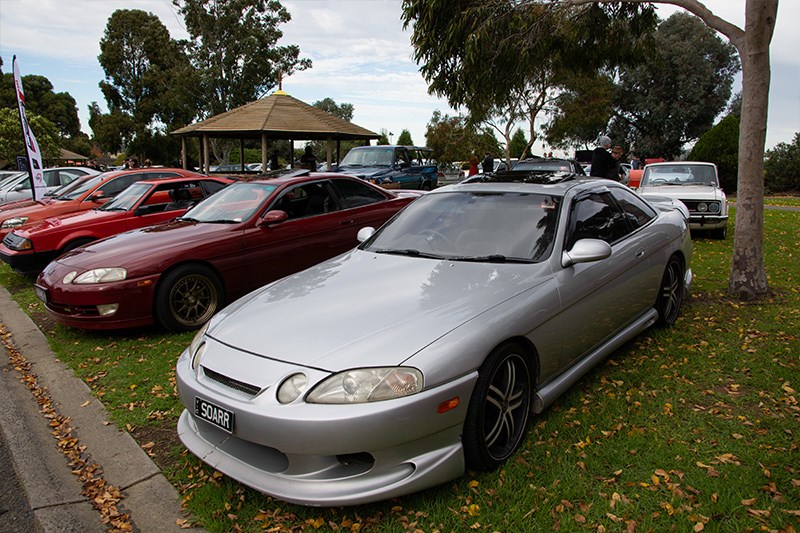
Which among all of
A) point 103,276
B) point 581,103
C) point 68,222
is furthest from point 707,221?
point 581,103

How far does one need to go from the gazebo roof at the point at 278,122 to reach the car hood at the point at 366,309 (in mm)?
11525

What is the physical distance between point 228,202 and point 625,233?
4.29 metres

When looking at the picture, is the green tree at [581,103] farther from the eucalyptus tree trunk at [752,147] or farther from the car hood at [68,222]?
A: the car hood at [68,222]

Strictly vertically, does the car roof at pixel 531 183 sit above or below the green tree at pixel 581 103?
below

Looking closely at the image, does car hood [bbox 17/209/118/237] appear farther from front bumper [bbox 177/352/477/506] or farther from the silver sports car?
front bumper [bbox 177/352/477/506]

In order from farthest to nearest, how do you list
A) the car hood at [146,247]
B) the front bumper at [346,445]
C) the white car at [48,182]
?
the white car at [48,182]
the car hood at [146,247]
the front bumper at [346,445]

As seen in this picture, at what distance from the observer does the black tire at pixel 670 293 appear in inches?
193

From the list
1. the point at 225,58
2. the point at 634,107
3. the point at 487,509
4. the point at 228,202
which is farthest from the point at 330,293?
the point at 634,107

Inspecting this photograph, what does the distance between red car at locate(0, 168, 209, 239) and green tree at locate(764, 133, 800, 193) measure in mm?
25877

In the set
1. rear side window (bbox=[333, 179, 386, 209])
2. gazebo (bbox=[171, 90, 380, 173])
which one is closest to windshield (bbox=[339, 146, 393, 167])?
gazebo (bbox=[171, 90, 380, 173])

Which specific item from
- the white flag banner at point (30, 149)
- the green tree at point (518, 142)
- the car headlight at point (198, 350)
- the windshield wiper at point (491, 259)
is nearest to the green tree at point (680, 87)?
the green tree at point (518, 142)

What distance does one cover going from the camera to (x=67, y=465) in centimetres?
327

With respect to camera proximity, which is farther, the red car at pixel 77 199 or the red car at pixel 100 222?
the red car at pixel 77 199

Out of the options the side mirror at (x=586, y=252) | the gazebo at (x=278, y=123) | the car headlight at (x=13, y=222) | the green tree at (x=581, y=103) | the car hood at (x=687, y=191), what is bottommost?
the car headlight at (x=13, y=222)
